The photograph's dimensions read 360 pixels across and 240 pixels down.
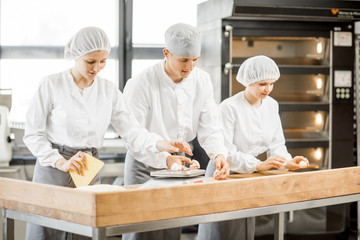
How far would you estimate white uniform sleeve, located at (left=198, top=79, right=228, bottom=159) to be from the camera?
2.98 meters

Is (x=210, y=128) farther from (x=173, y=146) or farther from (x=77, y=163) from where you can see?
(x=77, y=163)

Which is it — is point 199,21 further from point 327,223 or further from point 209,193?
point 209,193

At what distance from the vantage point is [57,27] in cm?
493

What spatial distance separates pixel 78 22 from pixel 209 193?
10.5ft

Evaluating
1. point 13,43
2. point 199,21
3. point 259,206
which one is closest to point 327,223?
point 199,21

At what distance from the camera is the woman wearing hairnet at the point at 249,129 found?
10.1 ft

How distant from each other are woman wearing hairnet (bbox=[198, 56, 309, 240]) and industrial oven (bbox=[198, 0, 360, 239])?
4.02 feet

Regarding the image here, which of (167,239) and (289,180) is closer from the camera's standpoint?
(289,180)

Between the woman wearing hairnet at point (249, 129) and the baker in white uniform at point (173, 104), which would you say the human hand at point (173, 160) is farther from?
the woman wearing hairnet at point (249, 129)

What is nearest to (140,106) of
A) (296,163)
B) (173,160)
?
(173,160)

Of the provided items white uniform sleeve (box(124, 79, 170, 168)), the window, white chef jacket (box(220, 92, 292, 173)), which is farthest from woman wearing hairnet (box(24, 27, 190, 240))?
the window

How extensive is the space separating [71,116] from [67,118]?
2 cm

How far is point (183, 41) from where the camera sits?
273cm

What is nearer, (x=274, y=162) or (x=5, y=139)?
(x=274, y=162)
